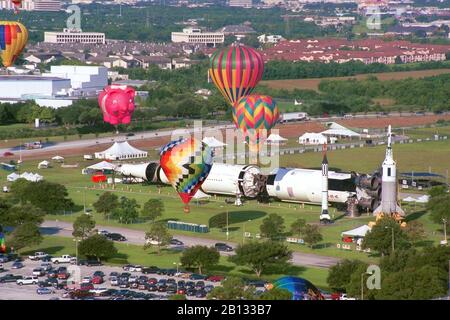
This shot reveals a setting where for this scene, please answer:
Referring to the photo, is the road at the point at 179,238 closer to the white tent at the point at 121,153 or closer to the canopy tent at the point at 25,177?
the canopy tent at the point at 25,177

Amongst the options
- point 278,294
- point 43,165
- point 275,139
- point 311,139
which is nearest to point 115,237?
point 278,294

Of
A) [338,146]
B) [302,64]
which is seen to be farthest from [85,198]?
[302,64]

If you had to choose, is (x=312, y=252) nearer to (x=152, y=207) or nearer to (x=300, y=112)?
(x=152, y=207)

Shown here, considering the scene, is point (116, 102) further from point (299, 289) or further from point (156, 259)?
point (299, 289)

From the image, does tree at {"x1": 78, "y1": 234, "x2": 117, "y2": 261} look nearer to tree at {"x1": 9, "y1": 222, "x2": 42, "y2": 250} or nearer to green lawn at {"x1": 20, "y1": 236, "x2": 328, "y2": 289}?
green lawn at {"x1": 20, "y1": 236, "x2": 328, "y2": 289}

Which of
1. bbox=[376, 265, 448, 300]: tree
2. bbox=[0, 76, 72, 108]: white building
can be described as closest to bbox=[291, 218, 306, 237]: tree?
bbox=[376, 265, 448, 300]: tree

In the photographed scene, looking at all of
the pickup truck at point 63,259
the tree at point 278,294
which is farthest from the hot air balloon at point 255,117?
the tree at point 278,294
